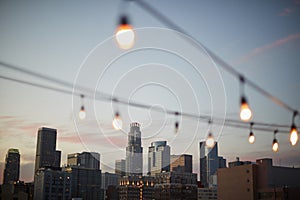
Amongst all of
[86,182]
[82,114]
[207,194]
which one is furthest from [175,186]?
[82,114]

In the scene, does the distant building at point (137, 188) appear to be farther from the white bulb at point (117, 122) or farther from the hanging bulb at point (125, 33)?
the hanging bulb at point (125, 33)

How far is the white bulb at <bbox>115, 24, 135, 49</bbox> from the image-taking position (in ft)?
19.3

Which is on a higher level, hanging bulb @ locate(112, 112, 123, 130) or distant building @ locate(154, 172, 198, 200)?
hanging bulb @ locate(112, 112, 123, 130)

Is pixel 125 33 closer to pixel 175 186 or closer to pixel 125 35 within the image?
pixel 125 35

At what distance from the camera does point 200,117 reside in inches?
529

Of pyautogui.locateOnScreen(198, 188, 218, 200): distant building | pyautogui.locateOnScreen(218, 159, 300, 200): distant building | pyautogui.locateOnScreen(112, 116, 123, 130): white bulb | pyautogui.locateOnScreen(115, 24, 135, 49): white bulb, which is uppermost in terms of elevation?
pyautogui.locateOnScreen(115, 24, 135, 49): white bulb

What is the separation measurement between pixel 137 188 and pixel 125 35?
108 meters

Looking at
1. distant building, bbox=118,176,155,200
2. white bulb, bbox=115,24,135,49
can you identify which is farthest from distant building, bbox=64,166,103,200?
white bulb, bbox=115,24,135,49

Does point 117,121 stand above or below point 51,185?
above

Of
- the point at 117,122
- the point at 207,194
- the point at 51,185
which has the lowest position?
the point at 207,194

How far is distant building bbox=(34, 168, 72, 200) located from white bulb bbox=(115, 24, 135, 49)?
10674 centimetres

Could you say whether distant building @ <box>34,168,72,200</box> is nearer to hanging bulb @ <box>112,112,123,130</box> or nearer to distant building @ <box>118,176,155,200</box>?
distant building @ <box>118,176,155,200</box>

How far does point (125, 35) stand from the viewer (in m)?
5.88

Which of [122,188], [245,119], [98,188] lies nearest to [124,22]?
[245,119]
